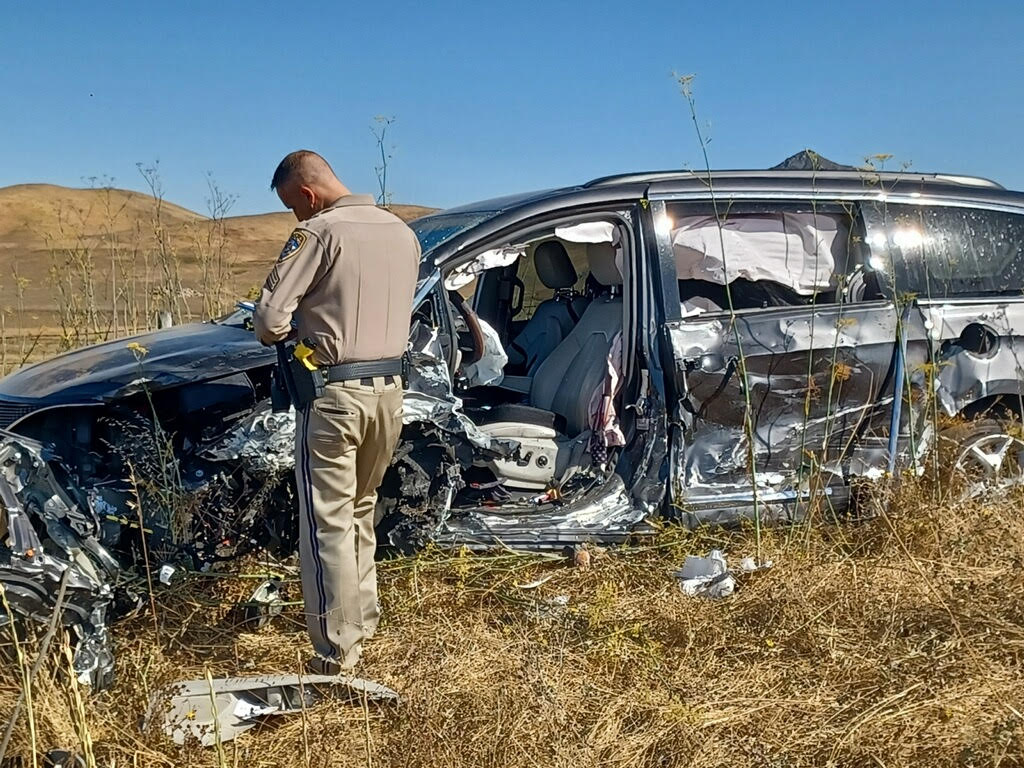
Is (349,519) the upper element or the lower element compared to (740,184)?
lower

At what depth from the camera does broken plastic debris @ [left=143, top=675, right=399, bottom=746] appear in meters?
3.00

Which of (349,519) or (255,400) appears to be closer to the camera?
(349,519)

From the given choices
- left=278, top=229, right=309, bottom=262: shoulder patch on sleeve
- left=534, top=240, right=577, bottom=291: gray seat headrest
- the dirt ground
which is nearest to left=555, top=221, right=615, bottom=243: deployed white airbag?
left=534, top=240, right=577, bottom=291: gray seat headrest

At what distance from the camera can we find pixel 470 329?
4980 mm

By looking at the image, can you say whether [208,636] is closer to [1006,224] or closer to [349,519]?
[349,519]

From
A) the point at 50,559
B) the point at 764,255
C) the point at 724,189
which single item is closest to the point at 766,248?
the point at 764,255

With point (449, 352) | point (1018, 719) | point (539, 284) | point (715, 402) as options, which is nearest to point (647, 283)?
point (715, 402)

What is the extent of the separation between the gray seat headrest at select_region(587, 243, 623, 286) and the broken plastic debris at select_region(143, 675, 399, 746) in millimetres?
2678

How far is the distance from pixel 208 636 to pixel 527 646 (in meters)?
1.28

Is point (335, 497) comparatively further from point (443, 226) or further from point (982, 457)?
point (982, 457)

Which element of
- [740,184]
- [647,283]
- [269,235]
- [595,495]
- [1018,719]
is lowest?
[1018,719]

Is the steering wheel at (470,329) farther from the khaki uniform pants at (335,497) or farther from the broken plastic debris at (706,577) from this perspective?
the broken plastic debris at (706,577)

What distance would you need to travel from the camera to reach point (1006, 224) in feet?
17.4

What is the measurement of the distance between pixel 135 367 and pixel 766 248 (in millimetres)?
3163
